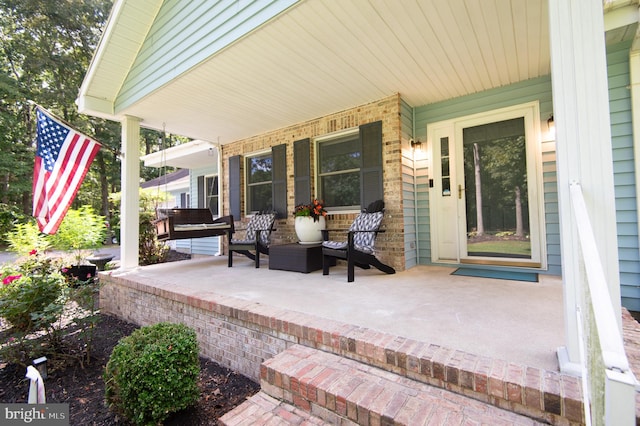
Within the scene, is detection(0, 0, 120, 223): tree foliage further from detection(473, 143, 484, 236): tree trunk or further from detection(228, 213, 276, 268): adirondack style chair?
detection(473, 143, 484, 236): tree trunk

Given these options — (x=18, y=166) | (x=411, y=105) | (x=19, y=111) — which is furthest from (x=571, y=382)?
(x=19, y=111)

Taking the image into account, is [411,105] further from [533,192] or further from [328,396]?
[328,396]

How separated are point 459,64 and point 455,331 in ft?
9.96

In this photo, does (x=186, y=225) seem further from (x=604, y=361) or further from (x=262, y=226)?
(x=604, y=361)

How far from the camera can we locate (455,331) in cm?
196

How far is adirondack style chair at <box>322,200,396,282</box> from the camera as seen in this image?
142 inches

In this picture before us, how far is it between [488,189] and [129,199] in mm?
5712

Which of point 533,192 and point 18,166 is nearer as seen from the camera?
point 533,192

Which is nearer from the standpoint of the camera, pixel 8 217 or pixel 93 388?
pixel 93 388

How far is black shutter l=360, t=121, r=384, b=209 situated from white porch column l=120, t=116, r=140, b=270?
12.5ft

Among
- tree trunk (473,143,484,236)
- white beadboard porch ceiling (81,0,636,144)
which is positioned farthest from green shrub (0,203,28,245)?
tree trunk (473,143,484,236)

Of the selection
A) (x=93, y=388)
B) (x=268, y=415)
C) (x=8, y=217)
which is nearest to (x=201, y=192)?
(x=93, y=388)

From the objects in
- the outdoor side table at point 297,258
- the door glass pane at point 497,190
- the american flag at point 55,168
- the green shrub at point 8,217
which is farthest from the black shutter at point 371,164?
the green shrub at point 8,217

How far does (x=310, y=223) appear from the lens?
4742mm
